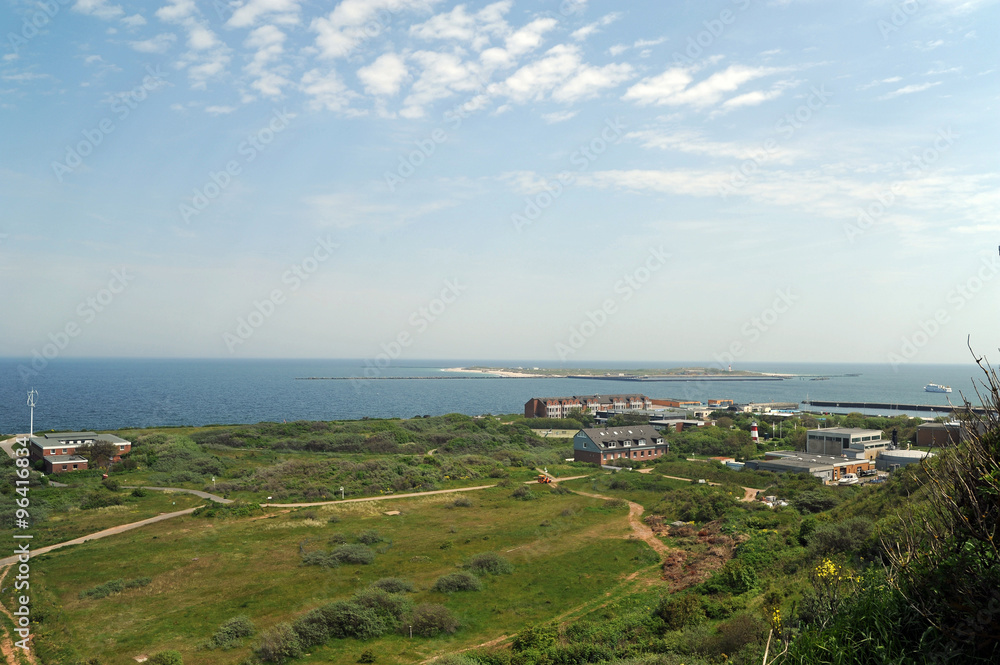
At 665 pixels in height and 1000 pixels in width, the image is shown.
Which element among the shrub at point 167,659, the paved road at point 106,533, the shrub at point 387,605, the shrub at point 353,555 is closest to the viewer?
the shrub at point 167,659


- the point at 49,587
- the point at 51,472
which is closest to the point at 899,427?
the point at 49,587

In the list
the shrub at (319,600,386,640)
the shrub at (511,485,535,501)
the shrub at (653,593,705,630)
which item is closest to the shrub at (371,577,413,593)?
the shrub at (319,600,386,640)


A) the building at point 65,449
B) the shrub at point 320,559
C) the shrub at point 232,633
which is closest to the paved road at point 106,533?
the shrub at point 320,559

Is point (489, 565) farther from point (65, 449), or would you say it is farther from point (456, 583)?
point (65, 449)

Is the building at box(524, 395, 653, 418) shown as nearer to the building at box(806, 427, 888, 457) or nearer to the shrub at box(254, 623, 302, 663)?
the building at box(806, 427, 888, 457)

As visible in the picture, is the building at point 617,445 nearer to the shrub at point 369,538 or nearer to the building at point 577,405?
the shrub at point 369,538

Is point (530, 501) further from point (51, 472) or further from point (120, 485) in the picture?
point (51, 472)

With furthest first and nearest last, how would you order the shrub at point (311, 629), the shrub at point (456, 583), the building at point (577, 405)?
1. the building at point (577, 405)
2. the shrub at point (456, 583)
3. the shrub at point (311, 629)
